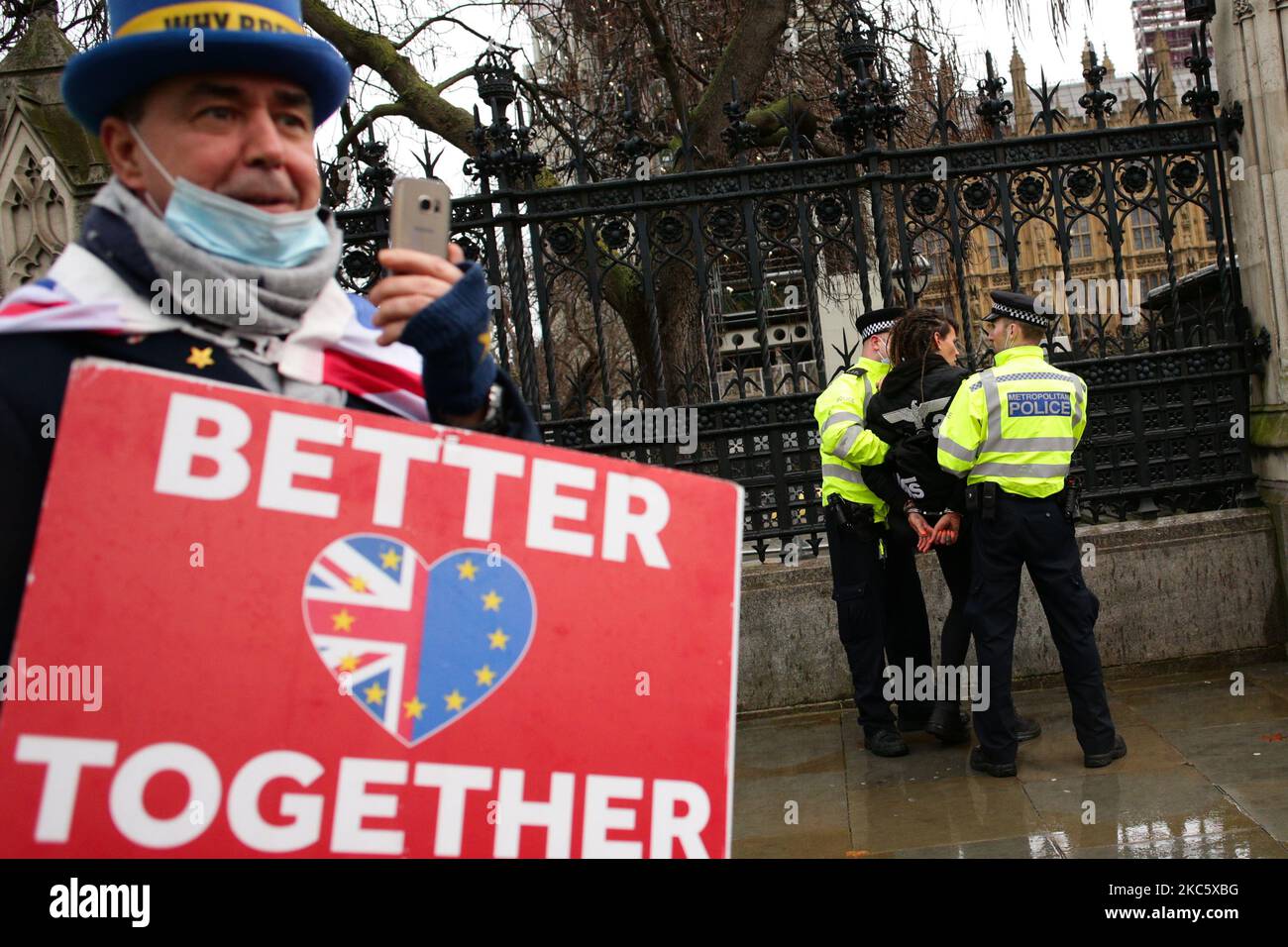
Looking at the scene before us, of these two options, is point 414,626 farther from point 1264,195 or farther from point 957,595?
point 1264,195

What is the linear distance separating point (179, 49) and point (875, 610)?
5.33 m

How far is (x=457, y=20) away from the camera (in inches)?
521

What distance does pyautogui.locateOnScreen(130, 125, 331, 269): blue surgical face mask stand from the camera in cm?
167

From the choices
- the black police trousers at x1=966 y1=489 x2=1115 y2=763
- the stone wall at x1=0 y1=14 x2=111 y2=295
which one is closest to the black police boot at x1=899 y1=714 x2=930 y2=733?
the black police trousers at x1=966 y1=489 x2=1115 y2=763

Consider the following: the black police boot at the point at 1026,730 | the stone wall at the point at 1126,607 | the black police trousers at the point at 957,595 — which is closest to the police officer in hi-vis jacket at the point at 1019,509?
the black police trousers at the point at 957,595

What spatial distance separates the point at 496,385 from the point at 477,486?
267mm

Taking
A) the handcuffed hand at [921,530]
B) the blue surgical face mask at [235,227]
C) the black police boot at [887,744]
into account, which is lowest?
the black police boot at [887,744]

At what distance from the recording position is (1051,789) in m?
5.68

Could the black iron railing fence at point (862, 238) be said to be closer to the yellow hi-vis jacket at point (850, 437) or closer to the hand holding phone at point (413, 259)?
the yellow hi-vis jacket at point (850, 437)

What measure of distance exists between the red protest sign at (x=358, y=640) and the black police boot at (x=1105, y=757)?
15.0ft

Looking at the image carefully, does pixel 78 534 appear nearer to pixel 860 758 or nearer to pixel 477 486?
pixel 477 486

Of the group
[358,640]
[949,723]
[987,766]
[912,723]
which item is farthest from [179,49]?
[912,723]

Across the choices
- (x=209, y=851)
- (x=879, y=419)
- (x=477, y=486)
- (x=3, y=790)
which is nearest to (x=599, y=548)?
(x=477, y=486)

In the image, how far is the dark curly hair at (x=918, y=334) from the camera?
6.28 m
